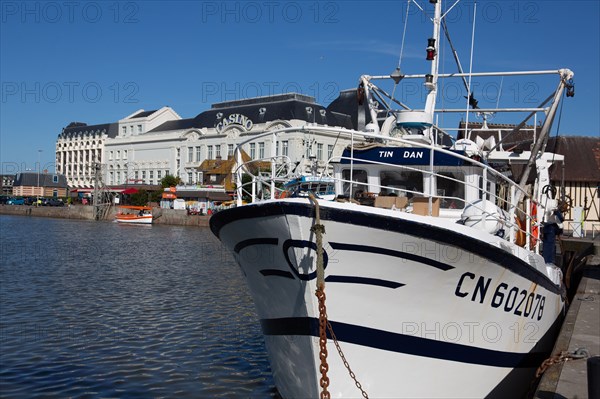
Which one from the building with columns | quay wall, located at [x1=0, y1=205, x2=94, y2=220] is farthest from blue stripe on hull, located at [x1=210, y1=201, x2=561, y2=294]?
the building with columns

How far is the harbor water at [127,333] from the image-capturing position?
1063 centimetres

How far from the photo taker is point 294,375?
8.59 meters

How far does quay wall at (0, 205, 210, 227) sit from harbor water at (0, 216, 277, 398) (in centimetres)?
3687

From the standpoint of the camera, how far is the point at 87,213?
78.1 m

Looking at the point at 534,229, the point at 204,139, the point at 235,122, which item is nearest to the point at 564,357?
the point at 534,229

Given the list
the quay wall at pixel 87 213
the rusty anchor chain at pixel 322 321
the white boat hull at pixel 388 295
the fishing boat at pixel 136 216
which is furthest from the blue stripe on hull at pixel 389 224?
the fishing boat at pixel 136 216

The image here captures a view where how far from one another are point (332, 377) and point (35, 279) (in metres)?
16.4

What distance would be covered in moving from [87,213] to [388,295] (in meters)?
75.1

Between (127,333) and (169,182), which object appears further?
(169,182)

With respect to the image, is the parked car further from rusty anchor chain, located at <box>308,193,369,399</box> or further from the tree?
rusty anchor chain, located at <box>308,193,369,399</box>

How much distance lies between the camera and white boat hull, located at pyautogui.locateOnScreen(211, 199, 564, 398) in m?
7.55

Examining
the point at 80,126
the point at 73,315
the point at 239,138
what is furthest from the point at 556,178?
the point at 80,126

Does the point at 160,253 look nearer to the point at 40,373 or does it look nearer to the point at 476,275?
the point at 40,373

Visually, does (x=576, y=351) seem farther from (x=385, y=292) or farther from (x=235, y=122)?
(x=235, y=122)
